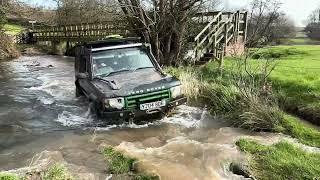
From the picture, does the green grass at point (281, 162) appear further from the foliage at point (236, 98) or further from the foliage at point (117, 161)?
the foliage at point (117, 161)

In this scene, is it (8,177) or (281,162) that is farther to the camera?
(281,162)

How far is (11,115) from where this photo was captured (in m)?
11.7

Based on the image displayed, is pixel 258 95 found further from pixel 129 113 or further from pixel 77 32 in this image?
pixel 77 32

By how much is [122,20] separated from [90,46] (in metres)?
7.26

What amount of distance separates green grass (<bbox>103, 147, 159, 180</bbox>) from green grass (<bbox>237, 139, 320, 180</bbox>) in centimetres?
174

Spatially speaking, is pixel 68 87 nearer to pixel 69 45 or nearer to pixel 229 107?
pixel 229 107

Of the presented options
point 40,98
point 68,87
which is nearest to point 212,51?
point 68,87

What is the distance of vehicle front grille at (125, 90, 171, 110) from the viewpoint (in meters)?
9.26

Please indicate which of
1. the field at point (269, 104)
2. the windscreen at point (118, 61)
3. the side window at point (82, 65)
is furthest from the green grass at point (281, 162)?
the side window at point (82, 65)

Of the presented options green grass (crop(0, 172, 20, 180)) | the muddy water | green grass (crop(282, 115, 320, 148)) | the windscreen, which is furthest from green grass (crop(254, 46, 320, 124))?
green grass (crop(0, 172, 20, 180))

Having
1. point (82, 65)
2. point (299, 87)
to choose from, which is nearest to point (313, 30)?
point (299, 87)

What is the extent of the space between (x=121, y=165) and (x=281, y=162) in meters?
2.67

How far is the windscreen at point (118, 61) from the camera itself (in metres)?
10.4

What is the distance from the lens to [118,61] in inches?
418
